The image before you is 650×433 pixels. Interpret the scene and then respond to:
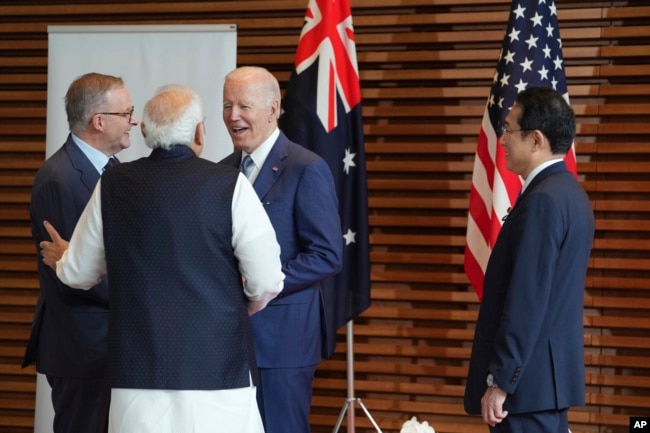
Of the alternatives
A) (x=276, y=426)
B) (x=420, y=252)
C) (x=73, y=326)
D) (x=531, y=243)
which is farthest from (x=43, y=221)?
(x=420, y=252)

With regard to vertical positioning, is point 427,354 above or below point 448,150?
below

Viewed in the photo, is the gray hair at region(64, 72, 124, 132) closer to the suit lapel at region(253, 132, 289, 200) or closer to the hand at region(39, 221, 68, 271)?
the hand at region(39, 221, 68, 271)

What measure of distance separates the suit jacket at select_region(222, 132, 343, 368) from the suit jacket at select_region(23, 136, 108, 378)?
0.56 metres

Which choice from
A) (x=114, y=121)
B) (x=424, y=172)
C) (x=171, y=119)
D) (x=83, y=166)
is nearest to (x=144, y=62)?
(x=424, y=172)

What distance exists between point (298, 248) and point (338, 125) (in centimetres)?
150

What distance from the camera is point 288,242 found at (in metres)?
3.29

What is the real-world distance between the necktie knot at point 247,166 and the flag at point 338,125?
4.01 ft

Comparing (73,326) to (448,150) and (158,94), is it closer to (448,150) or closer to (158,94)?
(158,94)

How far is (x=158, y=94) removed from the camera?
8.91 feet

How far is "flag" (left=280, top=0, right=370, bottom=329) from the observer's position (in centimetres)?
466

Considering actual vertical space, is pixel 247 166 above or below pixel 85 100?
below

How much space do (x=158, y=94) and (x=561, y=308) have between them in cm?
142

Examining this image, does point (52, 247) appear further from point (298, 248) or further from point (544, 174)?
point (544, 174)

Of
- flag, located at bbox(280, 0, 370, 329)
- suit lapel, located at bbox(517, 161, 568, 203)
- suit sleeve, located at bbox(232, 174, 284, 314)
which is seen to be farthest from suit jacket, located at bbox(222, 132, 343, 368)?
flag, located at bbox(280, 0, 370, 329)
